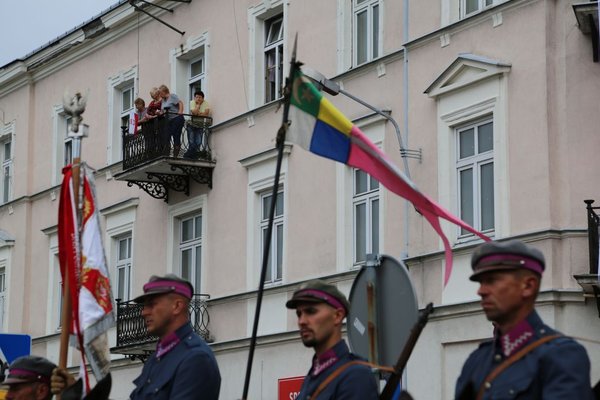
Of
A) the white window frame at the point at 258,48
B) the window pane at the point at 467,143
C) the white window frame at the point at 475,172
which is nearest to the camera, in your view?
the white window frame at the point at 475,172

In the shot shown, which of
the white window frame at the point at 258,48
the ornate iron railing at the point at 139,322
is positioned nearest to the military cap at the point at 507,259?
the ornate iron railing at the point at 139,322

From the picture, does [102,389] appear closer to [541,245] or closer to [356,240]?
[541,245]

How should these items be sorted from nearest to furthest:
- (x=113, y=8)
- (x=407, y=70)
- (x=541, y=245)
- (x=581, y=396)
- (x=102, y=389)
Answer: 1. (x=581, y=396)
2. (x=102, y=389)
3. (x=541, y=245)
4. (x=407, y=70)
5. (x=113, y=8)

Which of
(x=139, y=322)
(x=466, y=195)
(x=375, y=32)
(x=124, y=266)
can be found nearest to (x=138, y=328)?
(x=139, y=322)

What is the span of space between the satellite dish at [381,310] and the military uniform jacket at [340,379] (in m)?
1.80

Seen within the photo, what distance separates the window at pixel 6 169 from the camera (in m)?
37.0

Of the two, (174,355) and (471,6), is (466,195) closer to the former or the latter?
(471,6)

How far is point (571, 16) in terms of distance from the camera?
2014cm

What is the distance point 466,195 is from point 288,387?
5.16 meters

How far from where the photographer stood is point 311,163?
25078 millimetres

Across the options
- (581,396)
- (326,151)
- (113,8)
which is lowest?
(581,396)

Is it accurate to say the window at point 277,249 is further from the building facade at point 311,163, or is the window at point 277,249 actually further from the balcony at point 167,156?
the balcony at point 167,156

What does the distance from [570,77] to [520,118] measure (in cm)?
88

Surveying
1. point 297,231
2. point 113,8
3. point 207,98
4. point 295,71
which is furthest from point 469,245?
point 113,8
